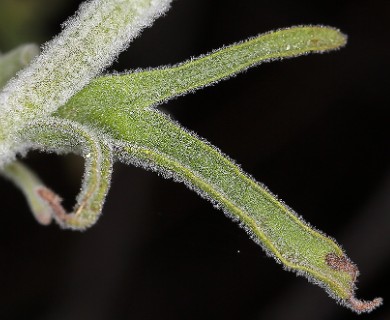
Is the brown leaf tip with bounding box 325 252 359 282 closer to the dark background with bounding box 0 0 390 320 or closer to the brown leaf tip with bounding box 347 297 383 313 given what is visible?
the brown leaf tip with bounding box 347 297 383 313

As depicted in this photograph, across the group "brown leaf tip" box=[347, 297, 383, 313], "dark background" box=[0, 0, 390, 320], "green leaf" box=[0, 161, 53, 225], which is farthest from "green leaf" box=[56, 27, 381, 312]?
"dark background" box=[0, 0, 390, 320]

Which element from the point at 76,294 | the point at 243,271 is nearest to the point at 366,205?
the point at 243,271

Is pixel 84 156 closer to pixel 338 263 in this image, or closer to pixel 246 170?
pixel 338 263

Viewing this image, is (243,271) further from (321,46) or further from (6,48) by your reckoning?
(321,46)

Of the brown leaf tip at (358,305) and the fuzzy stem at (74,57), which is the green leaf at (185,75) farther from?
the brown leaf tip at (358,305)

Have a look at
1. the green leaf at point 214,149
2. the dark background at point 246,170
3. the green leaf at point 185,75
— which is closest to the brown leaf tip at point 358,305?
the green leaf at point 214,149
